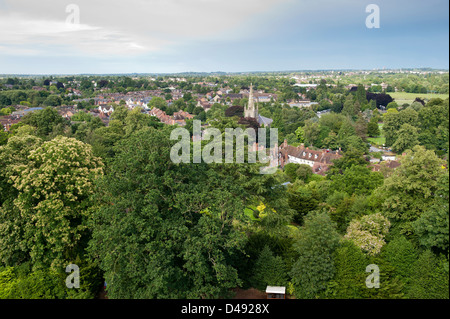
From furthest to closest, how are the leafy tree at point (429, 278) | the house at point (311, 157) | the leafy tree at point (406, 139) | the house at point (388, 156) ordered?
the leafy tree at point (406, 139) → the house at point (388, 156) → the house at point (311, 157) → the leafy tree at point (429, 278)

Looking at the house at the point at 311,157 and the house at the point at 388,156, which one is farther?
the house at the point at 388,156

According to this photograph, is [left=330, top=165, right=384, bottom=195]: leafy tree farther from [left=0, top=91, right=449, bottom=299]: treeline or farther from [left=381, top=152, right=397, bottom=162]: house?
[left=381, top=152, right=397, bottom=162]: house

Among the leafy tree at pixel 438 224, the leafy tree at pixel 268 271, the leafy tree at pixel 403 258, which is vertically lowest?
the leafy tree at pixel 268 271

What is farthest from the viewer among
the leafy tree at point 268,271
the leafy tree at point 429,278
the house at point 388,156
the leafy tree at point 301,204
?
the house at point 388,156

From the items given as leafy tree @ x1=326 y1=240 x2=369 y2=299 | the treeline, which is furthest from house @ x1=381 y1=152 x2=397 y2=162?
leafy tree @ x1=326 y1=240 x2=369 y2=299

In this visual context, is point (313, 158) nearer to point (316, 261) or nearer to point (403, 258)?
point (403, 258)

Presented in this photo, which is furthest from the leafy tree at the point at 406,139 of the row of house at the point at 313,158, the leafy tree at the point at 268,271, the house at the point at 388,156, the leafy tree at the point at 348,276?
the leafy tree at the point at 268,271

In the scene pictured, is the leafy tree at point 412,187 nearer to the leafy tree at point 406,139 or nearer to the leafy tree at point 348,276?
the leafy tree at point 348,276

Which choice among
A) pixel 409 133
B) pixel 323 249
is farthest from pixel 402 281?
pixel 409 133

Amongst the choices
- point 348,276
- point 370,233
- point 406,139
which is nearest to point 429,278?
point 348,276
